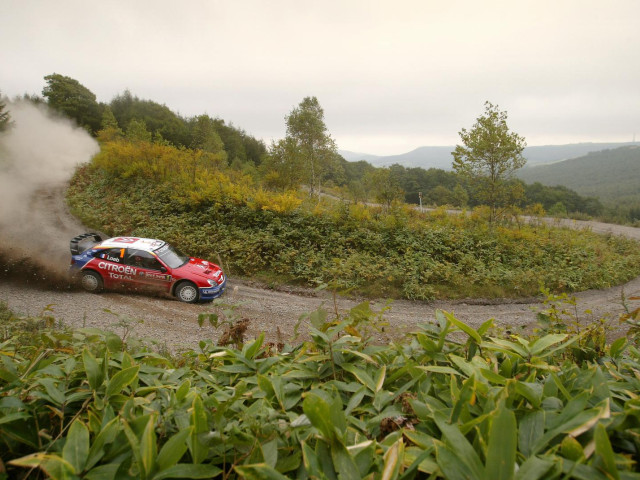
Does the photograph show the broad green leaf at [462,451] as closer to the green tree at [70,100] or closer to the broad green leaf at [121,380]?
the broad green leaf at [121,380]

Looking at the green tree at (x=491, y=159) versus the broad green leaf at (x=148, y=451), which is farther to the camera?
the green tree at (x=491, y=159)

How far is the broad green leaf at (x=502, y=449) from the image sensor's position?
2.18 ft

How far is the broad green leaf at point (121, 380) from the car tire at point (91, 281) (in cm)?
937

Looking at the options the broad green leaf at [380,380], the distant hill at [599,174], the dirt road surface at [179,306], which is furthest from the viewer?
the distant hill at [599,174]

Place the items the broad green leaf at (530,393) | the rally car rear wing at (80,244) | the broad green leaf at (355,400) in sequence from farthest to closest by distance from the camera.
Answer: the rally car rear wing at (80,244) < the broad green leaf at (355,400) < the broad green leaf at (530,393)

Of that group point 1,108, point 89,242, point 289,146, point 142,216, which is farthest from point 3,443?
point 1,108

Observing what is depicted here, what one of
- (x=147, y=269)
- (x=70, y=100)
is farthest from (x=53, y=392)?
(x=70, y=100)

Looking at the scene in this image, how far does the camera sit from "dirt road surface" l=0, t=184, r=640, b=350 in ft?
23.7

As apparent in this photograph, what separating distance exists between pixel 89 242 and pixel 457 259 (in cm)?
1243

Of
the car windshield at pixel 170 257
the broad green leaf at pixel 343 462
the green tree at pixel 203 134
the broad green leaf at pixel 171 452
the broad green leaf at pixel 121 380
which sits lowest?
the car windshield at pixel 170 257

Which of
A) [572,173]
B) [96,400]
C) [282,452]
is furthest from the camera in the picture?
[572,173]

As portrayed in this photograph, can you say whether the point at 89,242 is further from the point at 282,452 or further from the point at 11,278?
the point at 282,452

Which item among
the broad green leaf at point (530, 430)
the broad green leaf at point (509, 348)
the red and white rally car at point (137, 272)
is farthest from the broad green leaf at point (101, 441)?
the red and white rally car at point (137, 272)

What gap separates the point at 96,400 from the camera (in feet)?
3.45
